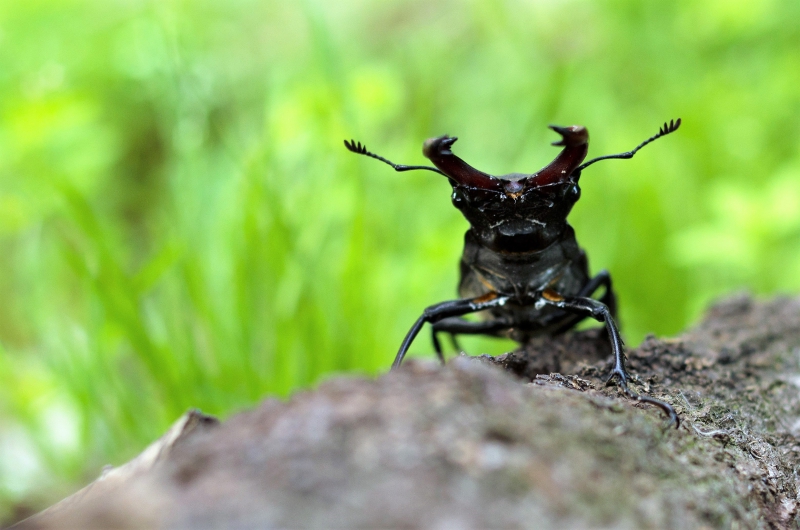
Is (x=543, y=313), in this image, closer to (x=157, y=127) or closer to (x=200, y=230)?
(x=200, y=230)

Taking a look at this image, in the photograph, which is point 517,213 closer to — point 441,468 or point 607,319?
point 607,319

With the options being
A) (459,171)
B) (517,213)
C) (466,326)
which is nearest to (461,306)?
(466,326)

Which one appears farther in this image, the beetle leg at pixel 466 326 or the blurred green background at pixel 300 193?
the blurred green background at pixel 300 193

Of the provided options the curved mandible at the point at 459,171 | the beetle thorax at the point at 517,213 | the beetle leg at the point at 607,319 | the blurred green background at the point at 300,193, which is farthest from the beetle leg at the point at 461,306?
the blurred green background at the point at 300,193

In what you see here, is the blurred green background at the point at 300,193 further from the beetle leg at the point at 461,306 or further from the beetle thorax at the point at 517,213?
the beetle thorax at the point at 517,213

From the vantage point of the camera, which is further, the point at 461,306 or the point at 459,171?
the point at 461,306

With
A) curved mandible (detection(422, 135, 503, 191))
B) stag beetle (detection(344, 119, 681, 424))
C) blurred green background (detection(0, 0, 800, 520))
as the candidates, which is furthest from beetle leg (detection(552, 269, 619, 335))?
blurred green background (detection(0, 0, 800, 520))

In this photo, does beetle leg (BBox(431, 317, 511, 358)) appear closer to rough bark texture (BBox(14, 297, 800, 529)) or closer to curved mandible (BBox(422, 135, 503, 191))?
curved mandible (BBox(422, 135, 503, 191))
